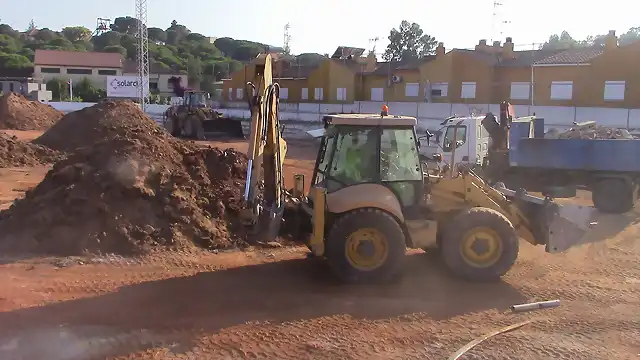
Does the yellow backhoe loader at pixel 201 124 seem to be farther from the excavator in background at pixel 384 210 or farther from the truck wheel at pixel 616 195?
the excavator in background at pixel 384 210

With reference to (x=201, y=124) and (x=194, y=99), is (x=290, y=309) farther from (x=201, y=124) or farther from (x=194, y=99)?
(x=194, y=99)

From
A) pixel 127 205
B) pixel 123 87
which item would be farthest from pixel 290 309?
pixel 123 87

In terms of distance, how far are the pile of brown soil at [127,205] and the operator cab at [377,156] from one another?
286cm

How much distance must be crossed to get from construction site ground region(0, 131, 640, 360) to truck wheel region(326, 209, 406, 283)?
0.69ft

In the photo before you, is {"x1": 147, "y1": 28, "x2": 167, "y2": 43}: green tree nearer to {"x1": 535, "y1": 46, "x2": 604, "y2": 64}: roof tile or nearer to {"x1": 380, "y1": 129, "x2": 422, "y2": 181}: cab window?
{"x1": 535, "y1": 46, "x2": 604, "y2": 64}: roof tile

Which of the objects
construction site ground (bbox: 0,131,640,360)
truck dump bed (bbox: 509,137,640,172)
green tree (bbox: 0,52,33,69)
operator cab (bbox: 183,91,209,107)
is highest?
green tree (bbox: 0,52,33,69)

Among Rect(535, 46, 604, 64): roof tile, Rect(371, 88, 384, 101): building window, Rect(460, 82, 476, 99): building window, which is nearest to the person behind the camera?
Rect(535, 46, 604, 64): roof tile

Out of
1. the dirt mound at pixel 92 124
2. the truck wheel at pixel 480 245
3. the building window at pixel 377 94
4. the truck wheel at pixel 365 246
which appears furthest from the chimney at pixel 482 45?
the truck wheel at pixel 365 246

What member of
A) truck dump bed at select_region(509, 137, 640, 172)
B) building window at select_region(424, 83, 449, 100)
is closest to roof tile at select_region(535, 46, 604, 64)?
building window at select_region(424, 83, 449, 100)

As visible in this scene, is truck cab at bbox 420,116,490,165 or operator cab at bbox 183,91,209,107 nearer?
truck cab at bbox 420,116,490,165

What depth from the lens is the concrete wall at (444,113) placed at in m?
27.8

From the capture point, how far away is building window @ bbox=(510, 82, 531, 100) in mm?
39594

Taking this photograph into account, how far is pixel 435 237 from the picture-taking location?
28.1 ft

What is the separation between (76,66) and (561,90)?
66.5m
